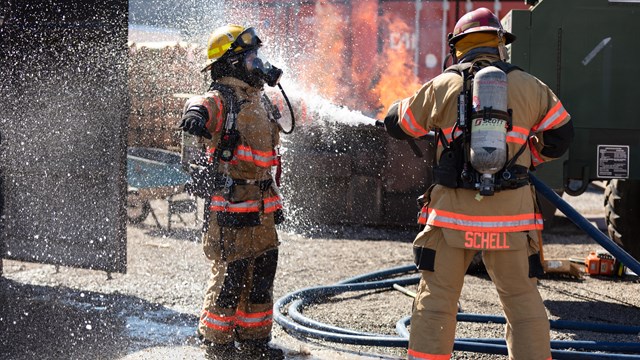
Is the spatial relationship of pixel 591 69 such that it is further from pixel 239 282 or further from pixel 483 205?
pixel 239 282

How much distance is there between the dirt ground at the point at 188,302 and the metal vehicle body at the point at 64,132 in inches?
14.8

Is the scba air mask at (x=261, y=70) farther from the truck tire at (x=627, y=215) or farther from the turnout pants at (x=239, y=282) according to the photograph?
the truck tire at (x=627, y=215)

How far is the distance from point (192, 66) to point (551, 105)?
6.78m

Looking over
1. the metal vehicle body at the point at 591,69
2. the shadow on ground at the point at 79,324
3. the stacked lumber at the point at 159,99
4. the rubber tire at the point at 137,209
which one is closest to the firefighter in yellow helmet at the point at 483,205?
the shadow on ground at the point at 79,324

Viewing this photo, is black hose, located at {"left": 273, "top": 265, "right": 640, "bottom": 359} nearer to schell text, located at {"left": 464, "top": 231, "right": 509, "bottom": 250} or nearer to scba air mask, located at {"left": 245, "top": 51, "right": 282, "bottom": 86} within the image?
schell text, located at {"left": 464, "top": 231, "right": 509, "bottom": 250}

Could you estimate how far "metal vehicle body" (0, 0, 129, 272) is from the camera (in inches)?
251

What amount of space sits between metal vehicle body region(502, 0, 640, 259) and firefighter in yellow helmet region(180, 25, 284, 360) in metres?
2.60

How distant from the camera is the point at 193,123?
4.62m

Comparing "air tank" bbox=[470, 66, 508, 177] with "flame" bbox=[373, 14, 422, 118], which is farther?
"flame" bbox=[373, 14, 422, 118]

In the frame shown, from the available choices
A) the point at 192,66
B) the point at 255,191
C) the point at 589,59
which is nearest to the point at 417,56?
the point at 192,66

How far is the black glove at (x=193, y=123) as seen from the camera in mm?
4629

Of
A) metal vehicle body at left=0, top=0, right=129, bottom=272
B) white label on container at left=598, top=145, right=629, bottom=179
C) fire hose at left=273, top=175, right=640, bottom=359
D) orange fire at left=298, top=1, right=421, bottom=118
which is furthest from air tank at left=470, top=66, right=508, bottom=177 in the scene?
orange fire at left=298, top=1, right=421, bottom=118

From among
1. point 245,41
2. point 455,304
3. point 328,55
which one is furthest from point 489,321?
point 328,55

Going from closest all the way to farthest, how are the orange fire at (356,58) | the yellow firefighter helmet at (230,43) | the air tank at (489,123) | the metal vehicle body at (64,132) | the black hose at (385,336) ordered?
the air tank at (489,123) → the black hose at (385,336) → the yellow firefighter helmet at (230,43) → the metal vehicle body at (64,132) → the orange fire at (356,58)
